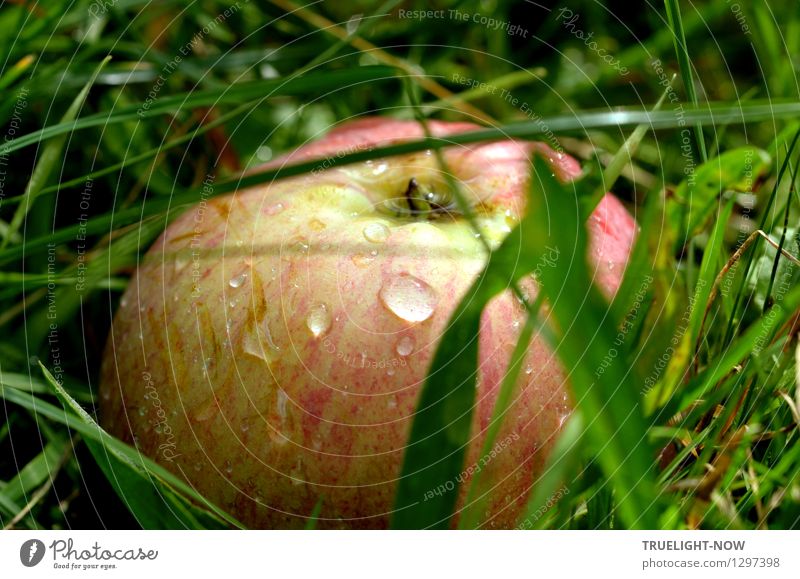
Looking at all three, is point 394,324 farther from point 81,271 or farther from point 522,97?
point 522,97

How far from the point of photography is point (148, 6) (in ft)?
4.11

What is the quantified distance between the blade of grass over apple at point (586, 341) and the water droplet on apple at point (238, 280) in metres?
0.31

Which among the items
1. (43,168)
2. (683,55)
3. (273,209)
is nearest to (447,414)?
(273,209)

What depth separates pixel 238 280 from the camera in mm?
790

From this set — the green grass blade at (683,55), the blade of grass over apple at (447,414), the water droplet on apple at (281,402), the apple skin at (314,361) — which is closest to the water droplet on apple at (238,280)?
the apple skin at (314,361)

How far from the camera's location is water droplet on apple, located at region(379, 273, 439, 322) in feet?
2.44

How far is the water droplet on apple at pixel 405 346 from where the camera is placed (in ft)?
2.39

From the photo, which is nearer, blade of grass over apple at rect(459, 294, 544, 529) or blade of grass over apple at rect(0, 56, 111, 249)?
blade of grass over apple at rect(459, 294, 544, 529)

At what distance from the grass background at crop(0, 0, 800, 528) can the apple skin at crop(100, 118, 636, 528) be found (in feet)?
0.14

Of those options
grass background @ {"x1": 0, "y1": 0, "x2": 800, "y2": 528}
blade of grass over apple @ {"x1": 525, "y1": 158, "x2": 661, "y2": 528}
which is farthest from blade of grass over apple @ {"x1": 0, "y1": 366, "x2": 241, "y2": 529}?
blade of grass over apple @ {"x1": 525, "y1": 158, "x2": 661, "y2": 528}

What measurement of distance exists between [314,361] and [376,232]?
15cm
